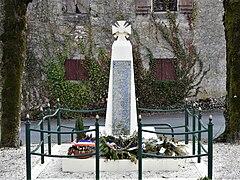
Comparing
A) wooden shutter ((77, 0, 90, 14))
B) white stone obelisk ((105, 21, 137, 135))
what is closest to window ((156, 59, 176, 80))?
wooden shutter ((77, 0, 90, 14))

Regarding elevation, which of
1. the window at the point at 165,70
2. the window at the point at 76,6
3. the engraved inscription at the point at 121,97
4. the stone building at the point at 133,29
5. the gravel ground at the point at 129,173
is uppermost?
the window at the point at 76,6

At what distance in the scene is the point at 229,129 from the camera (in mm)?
10789

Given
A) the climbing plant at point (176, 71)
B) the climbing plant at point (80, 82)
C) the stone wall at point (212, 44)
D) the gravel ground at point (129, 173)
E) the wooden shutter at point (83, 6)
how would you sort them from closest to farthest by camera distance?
1. the gravel ground at point (129, 173)
2. the climbing plant at point (80, 82)
3. the climbing plant at point (176, 71)
4. the wooden shutter at point (83, 6)
5. the stone wall at point (212, 44)

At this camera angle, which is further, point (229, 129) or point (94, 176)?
point (229, 129)

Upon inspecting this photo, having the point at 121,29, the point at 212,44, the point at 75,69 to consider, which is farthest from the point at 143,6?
the point at 121,29

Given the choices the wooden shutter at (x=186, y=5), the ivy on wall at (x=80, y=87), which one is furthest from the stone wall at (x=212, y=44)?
the ivy on wall at (x=80, y=87)

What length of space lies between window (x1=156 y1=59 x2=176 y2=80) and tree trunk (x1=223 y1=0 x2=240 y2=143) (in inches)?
369

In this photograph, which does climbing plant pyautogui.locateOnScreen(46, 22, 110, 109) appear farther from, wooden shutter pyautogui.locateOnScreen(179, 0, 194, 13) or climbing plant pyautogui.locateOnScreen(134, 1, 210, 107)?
wooden shutter pyautogui.locateOnScreen(179, 0, 194, 13)

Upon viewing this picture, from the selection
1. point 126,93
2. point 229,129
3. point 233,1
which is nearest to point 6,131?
point 126,93

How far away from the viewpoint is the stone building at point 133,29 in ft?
66.2

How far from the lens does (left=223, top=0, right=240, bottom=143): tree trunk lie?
10.5 m

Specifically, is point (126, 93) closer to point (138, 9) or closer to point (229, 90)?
point (229, 90)

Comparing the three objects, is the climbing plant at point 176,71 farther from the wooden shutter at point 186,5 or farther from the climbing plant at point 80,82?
the climbing plant at point 80,82

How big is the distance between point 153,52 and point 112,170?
12597 mm
